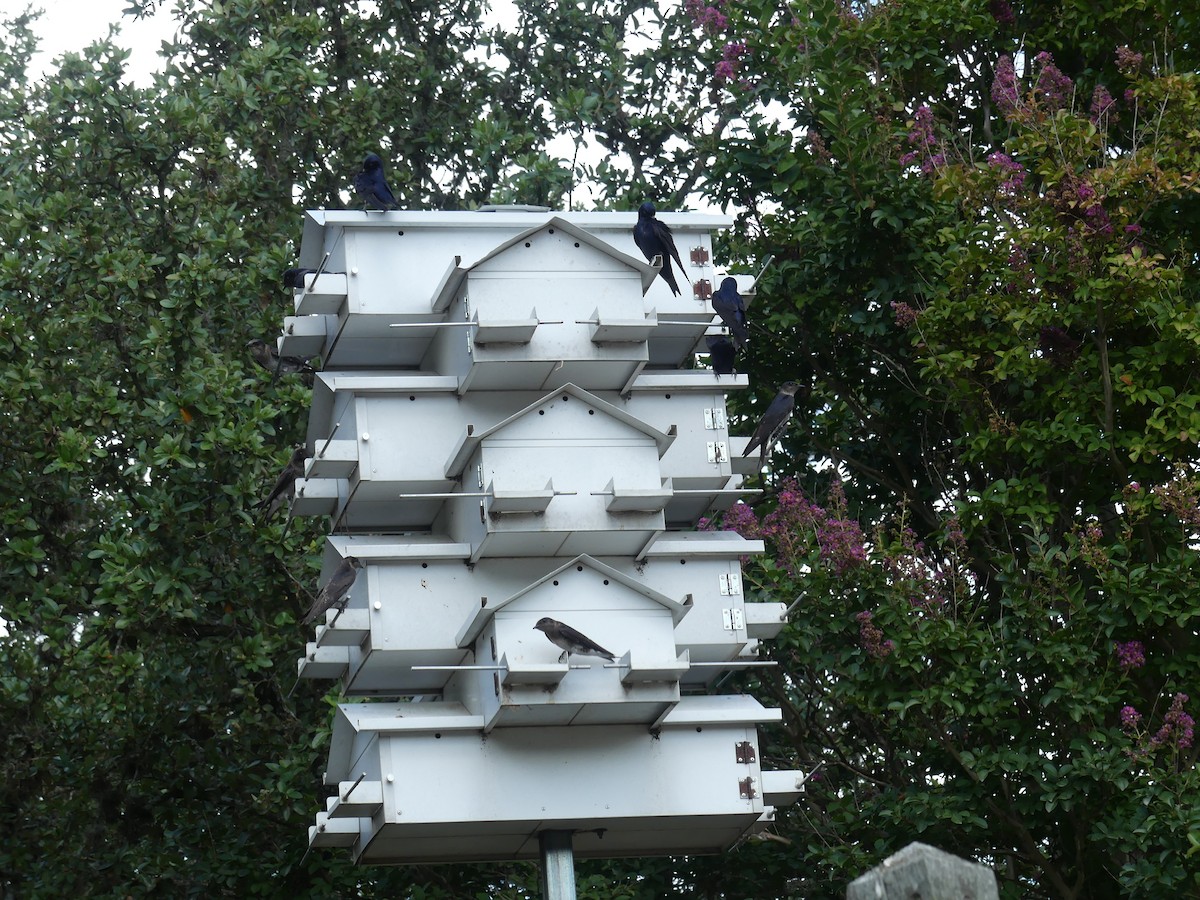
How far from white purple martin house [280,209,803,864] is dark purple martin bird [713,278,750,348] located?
203mm

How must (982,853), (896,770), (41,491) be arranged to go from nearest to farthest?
(982,853)
(896,770)
(41,491)

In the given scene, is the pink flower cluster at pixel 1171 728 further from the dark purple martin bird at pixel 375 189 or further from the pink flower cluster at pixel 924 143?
the dark purple martin bird at pixel 375 189

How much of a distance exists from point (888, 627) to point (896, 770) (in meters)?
1.66

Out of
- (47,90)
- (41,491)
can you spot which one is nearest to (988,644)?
(41,491)

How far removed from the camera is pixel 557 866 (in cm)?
719

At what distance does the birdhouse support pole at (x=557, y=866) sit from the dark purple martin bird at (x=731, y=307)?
247cm

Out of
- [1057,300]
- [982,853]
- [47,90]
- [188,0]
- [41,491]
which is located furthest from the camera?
[188,0]

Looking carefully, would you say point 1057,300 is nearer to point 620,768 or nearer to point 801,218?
point 801,218

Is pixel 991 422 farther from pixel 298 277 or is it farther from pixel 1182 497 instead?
pixel 298 277

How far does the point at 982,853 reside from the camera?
9.68 meters

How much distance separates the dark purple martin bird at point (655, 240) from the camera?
7.94m

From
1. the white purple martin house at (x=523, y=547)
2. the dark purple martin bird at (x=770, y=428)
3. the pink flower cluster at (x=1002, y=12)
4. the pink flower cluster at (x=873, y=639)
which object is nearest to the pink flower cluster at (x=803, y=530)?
the pink flower cluster at (x=873, y=639)

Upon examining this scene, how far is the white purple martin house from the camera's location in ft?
23.5

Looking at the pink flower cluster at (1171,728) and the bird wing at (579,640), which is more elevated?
the bird wing at (579,640)
